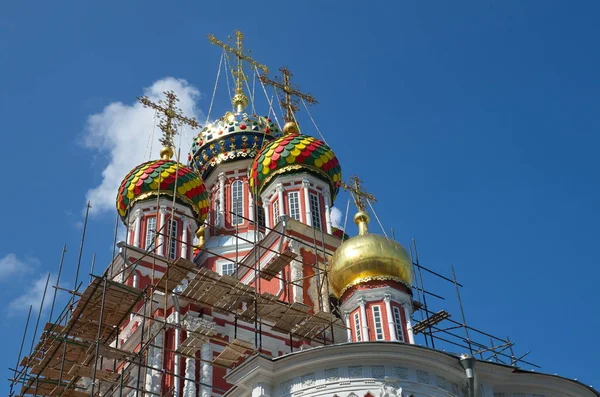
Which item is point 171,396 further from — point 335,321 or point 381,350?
point 381,350

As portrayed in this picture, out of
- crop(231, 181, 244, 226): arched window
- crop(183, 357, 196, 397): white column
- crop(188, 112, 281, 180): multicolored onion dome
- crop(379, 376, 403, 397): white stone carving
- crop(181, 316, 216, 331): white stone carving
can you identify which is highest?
crop(188, 112, 281, 180): multicolored onion dome

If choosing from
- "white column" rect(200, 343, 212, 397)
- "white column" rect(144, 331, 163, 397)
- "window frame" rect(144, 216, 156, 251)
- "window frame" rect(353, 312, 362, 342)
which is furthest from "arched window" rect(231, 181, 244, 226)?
"window frame" rect(353, 312, 362, 342)

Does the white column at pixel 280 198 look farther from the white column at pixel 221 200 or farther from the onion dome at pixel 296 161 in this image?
the white column at pixel 221 200

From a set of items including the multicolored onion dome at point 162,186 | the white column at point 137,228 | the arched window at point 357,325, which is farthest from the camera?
the multicolored onion dome at point 162,186

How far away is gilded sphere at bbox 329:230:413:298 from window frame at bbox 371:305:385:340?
2.20 ft

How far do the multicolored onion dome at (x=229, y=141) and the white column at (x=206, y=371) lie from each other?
10.6 metres

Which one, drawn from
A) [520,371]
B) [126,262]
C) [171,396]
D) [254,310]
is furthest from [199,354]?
[520,371]

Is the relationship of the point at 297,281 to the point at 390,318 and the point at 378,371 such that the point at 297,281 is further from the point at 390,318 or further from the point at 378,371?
the point at 378,371

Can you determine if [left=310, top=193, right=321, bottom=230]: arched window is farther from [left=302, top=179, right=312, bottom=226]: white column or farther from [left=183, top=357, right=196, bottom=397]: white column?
[left=183, top=357, right=196, bottom=397]: white column

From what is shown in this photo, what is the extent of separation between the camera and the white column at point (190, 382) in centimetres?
1834

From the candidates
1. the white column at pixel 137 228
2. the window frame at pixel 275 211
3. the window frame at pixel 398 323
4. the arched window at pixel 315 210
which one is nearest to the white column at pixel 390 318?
the window frame at pixel 398 323

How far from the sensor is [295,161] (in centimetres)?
2439

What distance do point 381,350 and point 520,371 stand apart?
3.15 metres

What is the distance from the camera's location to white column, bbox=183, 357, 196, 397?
60.2 feet
